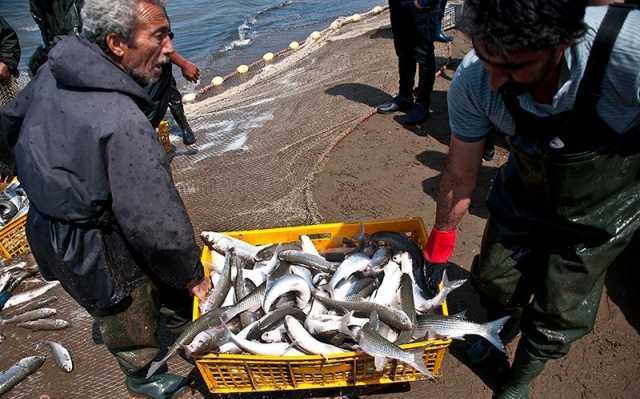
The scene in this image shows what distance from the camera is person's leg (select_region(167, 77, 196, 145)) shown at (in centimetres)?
612

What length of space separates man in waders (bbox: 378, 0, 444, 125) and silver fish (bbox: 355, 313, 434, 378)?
4165mm

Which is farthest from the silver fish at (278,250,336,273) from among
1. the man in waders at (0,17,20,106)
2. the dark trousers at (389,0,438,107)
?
the man in waders at (0,17,20,106)

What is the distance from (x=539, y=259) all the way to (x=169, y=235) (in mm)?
2234

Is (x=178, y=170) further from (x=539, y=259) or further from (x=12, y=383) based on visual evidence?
(x=539, y=259)

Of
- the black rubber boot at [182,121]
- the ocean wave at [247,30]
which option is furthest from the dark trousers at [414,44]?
the ocean wave at [247,30]

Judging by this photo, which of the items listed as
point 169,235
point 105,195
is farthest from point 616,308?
point 105,195

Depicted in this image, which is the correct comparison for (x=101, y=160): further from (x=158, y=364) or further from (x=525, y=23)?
(x=525, y=23)

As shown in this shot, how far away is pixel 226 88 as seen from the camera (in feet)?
32.4

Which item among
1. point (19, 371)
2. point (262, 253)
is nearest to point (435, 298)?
point (262, 253)

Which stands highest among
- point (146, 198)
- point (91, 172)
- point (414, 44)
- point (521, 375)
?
point (91, 172)

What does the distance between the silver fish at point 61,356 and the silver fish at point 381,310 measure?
2199 millimetres

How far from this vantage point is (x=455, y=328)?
2.77m

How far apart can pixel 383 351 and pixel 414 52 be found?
188 inches

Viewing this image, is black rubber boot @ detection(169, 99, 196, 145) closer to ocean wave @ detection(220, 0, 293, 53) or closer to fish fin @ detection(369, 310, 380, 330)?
fish fin @ detection(369, 310, 380, 330)
